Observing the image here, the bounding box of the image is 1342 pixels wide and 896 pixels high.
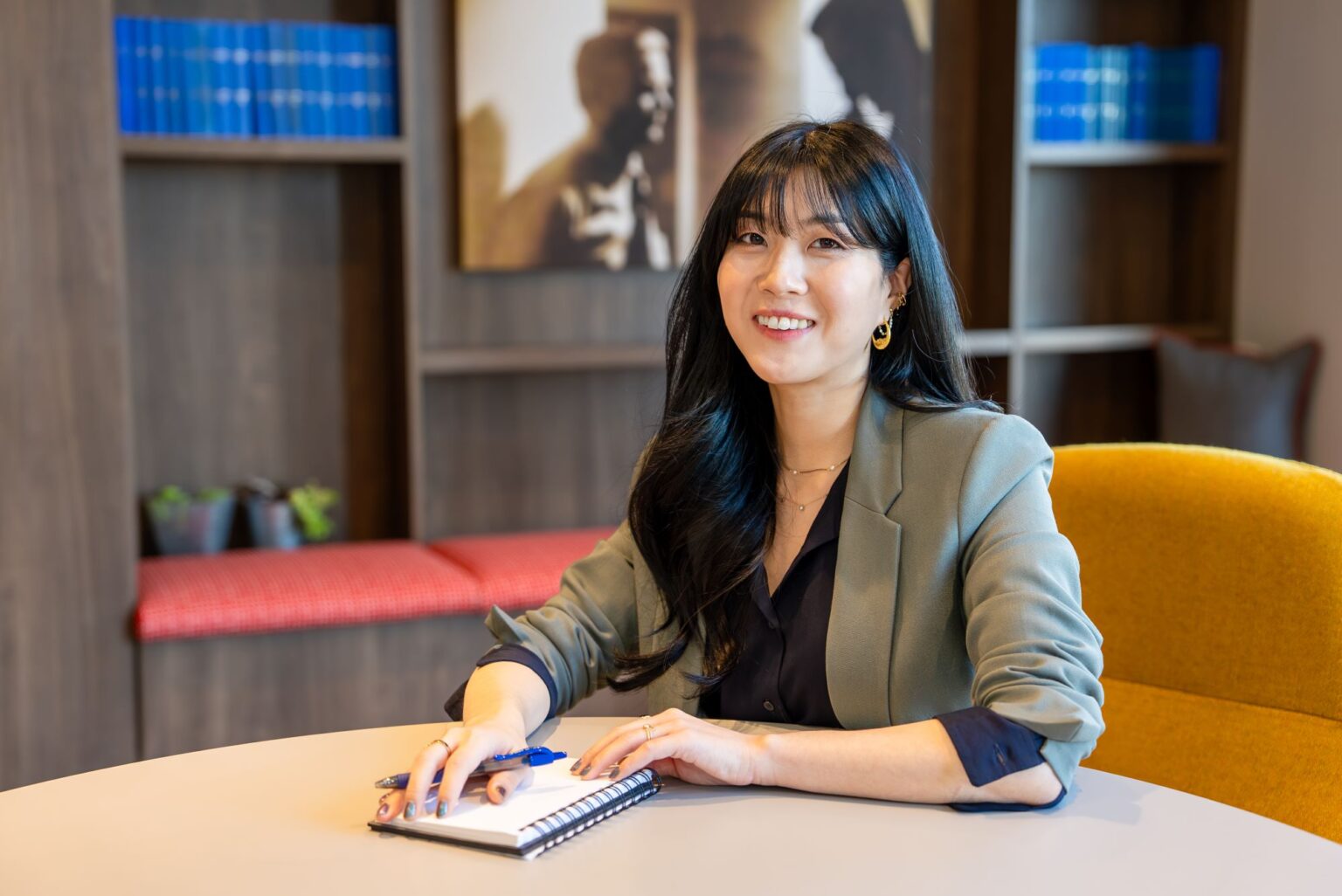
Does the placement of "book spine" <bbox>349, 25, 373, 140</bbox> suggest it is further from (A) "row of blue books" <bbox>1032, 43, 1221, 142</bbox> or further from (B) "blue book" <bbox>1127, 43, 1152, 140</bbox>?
(B) "blue book" <bbox>1127, 43, 1152, 140</bbox>

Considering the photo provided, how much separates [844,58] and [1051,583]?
2633 mm

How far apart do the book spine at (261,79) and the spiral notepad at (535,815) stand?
7.62 ft

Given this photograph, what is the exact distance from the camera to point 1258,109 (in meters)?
4.04

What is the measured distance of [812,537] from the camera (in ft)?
5.87

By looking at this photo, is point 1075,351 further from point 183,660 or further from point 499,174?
point 183,660

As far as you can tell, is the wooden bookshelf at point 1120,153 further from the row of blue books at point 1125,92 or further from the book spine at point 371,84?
the book spine at point 371,84

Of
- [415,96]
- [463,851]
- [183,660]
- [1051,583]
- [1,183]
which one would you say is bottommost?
[183,660]

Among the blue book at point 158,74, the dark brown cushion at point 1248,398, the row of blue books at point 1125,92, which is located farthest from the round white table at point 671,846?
the row of blue books at point 1125,92

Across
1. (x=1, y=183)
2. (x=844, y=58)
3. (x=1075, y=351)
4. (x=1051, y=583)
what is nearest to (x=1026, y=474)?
(x=1051, y=583)

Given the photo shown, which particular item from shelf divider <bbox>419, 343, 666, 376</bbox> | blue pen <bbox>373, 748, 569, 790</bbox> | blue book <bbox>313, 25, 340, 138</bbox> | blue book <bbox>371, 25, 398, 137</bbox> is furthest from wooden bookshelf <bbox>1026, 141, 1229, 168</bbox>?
blue pen <bbox>373, 748, 569, 790</bbox>

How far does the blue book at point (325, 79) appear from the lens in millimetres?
3395

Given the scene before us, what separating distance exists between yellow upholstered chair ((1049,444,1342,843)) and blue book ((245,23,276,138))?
7.06 feet

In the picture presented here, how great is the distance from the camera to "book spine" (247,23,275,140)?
3354 millimetres

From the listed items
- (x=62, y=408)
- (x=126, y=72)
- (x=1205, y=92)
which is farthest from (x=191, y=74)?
(x=1205, y=92)
